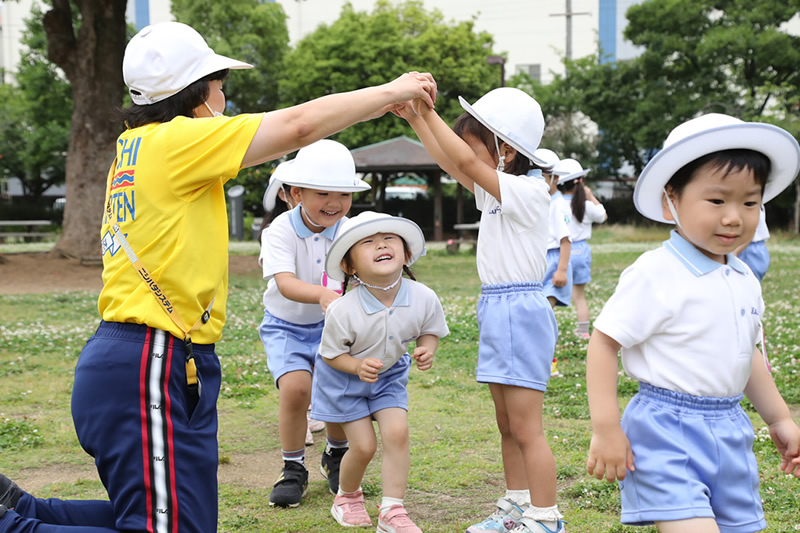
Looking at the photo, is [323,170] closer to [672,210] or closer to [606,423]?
[672,210]

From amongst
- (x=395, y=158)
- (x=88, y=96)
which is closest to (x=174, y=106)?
(x=88, y=96)

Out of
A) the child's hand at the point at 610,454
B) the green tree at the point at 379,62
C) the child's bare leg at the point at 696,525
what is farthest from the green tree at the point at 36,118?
the child's bare leg at the point at 696,525

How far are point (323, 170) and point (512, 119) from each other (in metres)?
1.15

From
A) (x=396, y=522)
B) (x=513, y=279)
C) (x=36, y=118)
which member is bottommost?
(x=396, y=522)

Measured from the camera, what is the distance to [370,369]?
3.58 metres

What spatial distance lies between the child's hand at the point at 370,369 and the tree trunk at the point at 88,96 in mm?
14177

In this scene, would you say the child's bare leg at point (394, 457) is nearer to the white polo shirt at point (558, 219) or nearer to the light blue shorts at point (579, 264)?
the white polo shirt at point (558, 219)

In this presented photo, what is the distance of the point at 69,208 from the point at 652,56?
23787 millimetres

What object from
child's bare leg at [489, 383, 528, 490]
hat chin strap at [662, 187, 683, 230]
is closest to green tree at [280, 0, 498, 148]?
child's bare leg at [489, 383, 528, 490]

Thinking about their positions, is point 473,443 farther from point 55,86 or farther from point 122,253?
point 55,86

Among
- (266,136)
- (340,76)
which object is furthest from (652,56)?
(266,136)

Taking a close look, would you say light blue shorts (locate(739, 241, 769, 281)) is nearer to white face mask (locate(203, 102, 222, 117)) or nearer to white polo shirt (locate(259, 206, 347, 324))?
white polo shirt (locate(259, 206, 347, 324))

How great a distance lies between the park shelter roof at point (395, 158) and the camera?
979 inches

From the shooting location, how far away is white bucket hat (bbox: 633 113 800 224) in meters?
2.46
